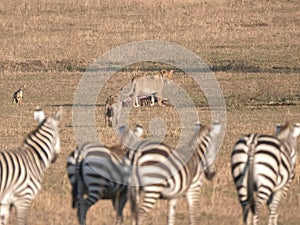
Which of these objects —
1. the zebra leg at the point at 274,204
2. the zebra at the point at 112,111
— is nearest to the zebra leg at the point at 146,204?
the zebra leg at the point at 274,204

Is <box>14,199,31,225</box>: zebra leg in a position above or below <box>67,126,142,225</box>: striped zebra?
below

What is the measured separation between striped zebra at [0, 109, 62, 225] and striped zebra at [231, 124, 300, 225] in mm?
1763

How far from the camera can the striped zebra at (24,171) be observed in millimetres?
8461

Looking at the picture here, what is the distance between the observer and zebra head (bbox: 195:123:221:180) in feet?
30.5

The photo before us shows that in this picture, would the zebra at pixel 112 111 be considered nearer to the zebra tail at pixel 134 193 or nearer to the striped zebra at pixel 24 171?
the striped zebra at pixel 24 171

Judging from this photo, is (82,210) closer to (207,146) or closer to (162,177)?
(162,177)

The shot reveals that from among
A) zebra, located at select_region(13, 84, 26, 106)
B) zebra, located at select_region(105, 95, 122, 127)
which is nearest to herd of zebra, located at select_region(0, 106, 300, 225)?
zebra, located at select_region(105, 95, 122, 127)

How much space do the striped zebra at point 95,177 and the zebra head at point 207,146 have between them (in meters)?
0.79

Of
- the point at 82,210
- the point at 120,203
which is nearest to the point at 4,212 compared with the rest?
the point at 82,210

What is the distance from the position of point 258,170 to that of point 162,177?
0.95m

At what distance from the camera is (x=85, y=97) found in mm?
22422

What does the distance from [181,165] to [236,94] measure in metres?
13.7

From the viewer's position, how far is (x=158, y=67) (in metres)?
27.6

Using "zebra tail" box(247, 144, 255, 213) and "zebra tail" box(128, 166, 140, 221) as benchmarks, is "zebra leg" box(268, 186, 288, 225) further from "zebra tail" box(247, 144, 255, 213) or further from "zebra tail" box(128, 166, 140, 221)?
"zebra tail" box(128, 166, 140, 221)
